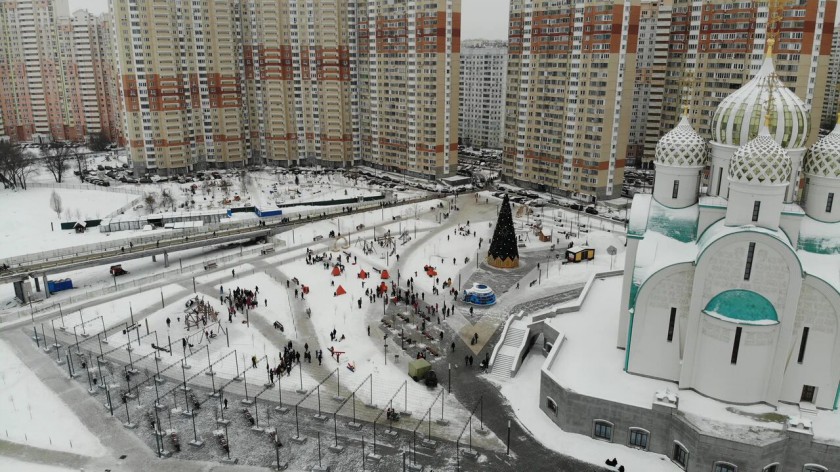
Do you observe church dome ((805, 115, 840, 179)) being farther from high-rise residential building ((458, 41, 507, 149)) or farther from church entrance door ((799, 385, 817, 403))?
high-rise residential building ((458, 41, 507, 149))

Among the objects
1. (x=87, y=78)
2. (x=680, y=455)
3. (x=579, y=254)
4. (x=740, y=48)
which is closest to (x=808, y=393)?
(x=680, y=455)

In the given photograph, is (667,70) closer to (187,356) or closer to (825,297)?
(825,297)

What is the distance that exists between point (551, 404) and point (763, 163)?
18807 mm

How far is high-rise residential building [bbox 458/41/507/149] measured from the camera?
149875 millimetres

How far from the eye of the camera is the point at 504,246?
65812mm

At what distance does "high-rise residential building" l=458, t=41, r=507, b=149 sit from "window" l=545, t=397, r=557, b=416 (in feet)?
382

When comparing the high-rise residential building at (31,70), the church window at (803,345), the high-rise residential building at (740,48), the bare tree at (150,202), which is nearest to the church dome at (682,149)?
the church window at (803,345)

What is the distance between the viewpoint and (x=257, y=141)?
130250 mm

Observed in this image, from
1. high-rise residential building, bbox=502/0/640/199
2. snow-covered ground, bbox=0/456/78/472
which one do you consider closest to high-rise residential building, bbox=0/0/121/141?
high-rise residential building, bbox=502/0/640/199

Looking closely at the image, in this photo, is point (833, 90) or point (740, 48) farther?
point (833, 90)

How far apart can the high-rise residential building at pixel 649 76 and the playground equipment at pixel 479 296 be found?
236 ft

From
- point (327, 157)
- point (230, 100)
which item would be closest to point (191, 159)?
point (230, 100)

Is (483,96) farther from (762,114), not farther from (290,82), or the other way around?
(762,114)

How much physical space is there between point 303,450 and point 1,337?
102 ft
